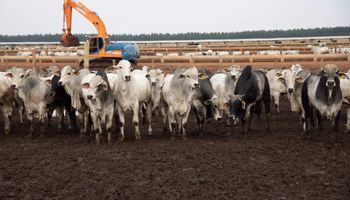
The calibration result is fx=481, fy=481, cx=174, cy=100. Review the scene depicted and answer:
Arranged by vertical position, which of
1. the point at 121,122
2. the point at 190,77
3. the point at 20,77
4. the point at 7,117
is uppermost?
the point at 190,77

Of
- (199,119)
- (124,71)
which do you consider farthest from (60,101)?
(199,119)

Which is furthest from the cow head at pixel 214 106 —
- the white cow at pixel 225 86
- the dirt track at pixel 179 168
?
the white cow at pixel 225 86

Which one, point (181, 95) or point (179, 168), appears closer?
point (179, 168)

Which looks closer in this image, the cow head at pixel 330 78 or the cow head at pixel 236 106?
the cow head at pixel 330 78

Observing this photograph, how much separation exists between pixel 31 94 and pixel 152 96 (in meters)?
3.65

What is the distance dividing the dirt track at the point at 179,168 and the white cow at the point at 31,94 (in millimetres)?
915

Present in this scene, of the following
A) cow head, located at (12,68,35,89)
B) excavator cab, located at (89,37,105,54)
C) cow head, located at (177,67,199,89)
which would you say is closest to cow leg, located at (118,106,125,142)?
cow head, located at (177,67,199,89)

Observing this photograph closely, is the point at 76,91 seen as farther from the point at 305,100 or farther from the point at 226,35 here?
the point at 226,35

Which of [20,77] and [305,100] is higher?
[20,77]

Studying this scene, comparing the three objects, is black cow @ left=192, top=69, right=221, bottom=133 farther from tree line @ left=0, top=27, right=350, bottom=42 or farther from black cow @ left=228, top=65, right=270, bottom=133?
tree line @ left=0, top=27, right=350, bottom=42

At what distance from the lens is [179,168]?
9.77 metres

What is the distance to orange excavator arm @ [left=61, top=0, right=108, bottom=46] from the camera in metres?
32.2

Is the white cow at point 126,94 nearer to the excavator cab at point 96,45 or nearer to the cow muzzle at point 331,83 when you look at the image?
the cow muzzle at point 331,83

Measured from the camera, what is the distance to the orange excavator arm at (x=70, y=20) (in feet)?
106
